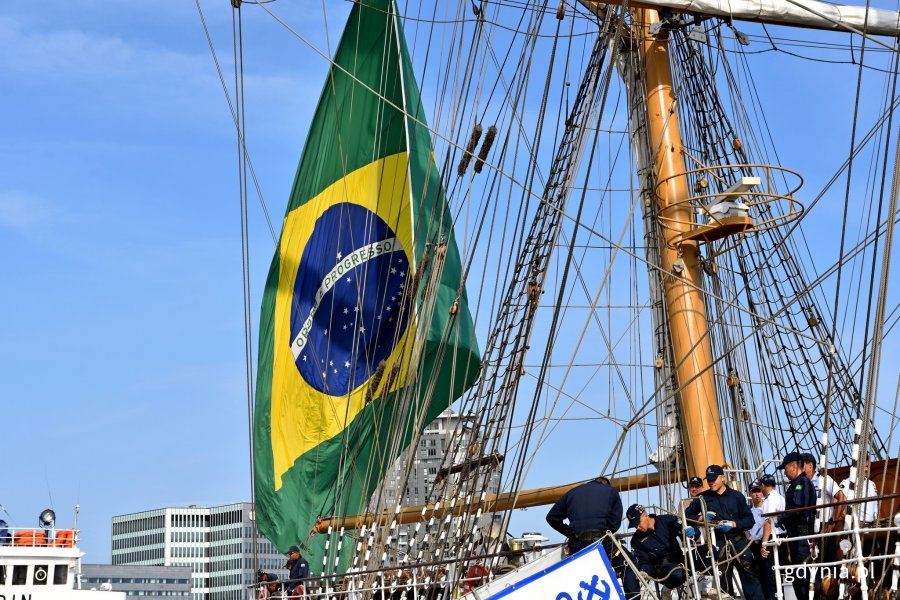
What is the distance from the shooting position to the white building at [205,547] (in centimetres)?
12900

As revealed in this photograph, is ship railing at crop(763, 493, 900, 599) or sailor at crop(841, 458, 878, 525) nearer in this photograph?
ship railing at crop(763, 493, 900, 599)

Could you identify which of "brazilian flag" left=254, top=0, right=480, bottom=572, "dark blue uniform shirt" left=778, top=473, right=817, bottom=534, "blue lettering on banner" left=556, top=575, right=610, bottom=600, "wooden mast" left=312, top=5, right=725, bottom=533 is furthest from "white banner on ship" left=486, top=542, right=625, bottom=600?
"brazilian flag" left=254, top=0, right=480, bottom=572

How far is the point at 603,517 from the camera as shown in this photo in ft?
31.0

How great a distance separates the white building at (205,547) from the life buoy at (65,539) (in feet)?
334

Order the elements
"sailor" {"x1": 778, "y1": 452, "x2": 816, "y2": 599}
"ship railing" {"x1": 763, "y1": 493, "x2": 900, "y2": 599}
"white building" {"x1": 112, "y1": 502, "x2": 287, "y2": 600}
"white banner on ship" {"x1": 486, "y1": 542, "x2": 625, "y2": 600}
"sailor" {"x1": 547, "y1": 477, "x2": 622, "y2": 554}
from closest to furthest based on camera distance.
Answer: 1. "white banner on ship" {"x1": 486, "y1": 542, "x2": 625, "y2": 600}
2. "ship railing" {"x1": 763, "y1": 493, "x2": 900, "y2": 599}
3. "sailor" {"x1": 778, "y1": 452, "x2": 816, "y2": 599}
4. "sailor" {"x1": 547, "y1": 477, "x2": 622, "y2": 554}
5. "white building" {"x1": 112, "y1": 502, "x2": 287, "y2": 600}

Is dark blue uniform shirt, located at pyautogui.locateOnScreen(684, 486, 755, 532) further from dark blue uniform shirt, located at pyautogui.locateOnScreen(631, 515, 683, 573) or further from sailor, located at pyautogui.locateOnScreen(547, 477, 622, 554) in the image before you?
sailor, located at pyautogui.locateOnScreen(547, 477, 622, 554)

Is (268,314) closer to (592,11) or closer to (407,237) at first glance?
(407,237)

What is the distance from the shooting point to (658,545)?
945cm

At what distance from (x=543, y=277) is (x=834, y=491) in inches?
200

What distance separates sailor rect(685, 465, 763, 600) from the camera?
8930mm

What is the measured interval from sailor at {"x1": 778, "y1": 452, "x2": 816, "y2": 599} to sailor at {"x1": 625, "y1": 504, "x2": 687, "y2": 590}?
30.1 inches

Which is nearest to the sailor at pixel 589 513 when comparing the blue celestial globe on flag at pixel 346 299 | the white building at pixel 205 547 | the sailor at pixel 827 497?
the sailor at pixel 827 497

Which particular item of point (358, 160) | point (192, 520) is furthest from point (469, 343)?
point (192, 520)

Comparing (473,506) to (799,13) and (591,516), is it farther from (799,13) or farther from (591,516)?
(799,13)
